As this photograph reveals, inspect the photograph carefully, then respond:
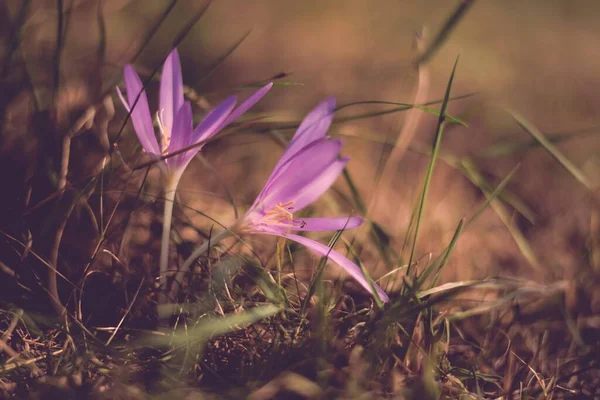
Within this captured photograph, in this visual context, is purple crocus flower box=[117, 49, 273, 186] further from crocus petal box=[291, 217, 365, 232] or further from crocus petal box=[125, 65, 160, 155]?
crocus petal box=[291, 217, 365, 232]

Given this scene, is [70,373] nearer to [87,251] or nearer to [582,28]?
[87,251]

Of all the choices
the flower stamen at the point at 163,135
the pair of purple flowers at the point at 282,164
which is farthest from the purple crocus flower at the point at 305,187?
the flower stamen at the point at 163,135

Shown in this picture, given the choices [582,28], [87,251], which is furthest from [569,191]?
[582,28]

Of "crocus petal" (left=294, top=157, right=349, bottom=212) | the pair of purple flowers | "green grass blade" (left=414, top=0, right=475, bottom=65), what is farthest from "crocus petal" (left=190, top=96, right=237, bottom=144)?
"green grass blade" (left=414, top=0, right=475, bottom=65)

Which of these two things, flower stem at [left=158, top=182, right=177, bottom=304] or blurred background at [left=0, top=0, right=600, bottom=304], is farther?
blurred background at [left=0, top=0, right=600, bottom=304]

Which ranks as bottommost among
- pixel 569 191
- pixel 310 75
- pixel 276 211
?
pixel 569 191

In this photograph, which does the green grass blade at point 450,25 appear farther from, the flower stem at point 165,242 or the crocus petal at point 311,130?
the flower stem at point 165,242
